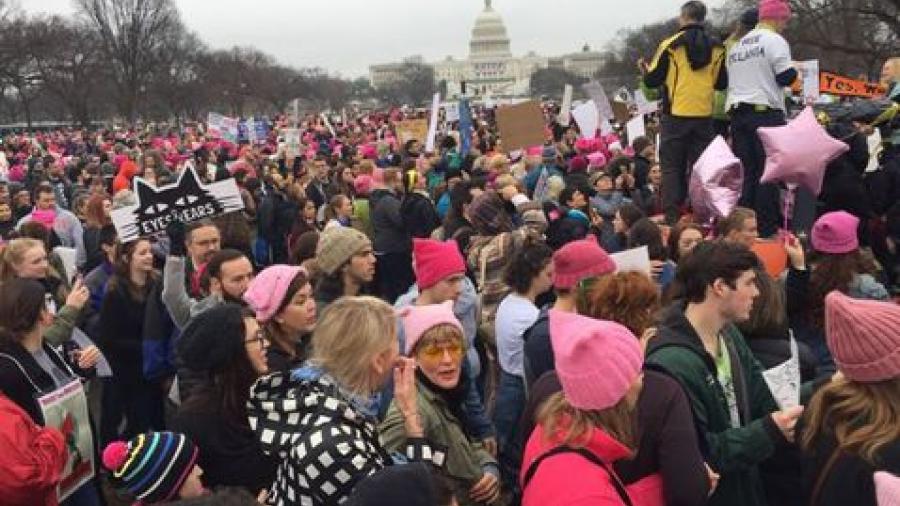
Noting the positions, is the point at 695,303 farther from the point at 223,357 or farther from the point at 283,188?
the point at 283,188

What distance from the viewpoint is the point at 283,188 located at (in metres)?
11.6

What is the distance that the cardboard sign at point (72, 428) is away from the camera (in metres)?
3.99

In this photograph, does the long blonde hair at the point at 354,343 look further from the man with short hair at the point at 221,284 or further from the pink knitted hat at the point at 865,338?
the man with short hair at the point at 221,284

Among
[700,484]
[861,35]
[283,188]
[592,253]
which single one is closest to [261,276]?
[592,253]

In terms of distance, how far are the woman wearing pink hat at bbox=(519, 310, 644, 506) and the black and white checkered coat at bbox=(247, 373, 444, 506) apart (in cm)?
59

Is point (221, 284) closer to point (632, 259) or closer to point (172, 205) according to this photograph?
point (172, 205)

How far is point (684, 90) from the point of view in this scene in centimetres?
819

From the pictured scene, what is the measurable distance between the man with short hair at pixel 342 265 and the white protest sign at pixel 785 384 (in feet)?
8.04

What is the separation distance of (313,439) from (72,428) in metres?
1.67

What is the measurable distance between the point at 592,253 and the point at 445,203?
19.2 ft

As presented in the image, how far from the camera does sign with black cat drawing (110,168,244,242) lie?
20.2ft

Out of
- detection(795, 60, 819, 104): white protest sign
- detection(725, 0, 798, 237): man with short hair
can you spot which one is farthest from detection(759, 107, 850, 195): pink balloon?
detection(795, 60, 819, 104): white protest sign

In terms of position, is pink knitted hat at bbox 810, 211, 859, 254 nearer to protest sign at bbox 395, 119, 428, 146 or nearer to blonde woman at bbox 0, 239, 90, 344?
blonde woman at bbox 0, 239, 90, 344

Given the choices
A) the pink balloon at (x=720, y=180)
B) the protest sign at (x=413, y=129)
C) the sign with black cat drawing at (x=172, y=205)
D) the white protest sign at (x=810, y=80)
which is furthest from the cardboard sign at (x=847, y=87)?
the sign with black cat drawing at (x=172, y=205)
